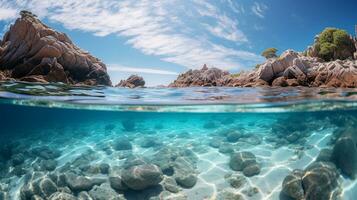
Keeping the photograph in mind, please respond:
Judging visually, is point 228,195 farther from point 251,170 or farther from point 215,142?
point 215,142

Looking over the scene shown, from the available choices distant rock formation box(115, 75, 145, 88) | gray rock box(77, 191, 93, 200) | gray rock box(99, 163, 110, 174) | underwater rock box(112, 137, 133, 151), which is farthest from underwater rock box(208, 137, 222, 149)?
distant rock formation box(115, 75, 145, 88)

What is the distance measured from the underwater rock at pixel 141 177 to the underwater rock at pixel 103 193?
539 millimetres

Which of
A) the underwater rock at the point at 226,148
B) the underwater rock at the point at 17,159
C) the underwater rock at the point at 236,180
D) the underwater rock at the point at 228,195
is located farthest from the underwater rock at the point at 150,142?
the underwater rock at the point at 17,159

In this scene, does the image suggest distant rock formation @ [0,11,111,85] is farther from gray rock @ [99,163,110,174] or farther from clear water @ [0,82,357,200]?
gray rock @ [99,163,110,174]

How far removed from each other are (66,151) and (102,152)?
2.20 meters

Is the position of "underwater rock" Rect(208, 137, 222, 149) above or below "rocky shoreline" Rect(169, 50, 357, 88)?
below

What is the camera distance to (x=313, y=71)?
763 inches

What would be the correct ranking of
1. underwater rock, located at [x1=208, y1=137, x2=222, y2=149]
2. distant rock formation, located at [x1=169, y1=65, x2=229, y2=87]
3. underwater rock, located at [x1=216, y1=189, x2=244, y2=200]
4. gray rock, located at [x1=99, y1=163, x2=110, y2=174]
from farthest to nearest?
distant rock formation, located at [x1=169, y1=65, x2=229, y2=87], underwater rock, located at [x1=208, y1=137, x2=222, y2=149], gray rock, located at [x1=99, y1=163, x2=110, y2=174], underwater rock, located at [x1=216, y1=189, x2=244, y2=200]

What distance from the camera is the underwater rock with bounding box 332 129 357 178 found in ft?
29.1

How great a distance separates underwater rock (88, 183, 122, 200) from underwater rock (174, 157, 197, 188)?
203 centimetres

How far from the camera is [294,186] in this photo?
25.5 ft

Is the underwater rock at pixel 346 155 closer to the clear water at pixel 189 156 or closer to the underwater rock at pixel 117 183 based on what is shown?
the clear water at pixel 189 156

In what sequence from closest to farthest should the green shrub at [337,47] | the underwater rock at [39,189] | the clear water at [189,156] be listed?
the clear water at [189,156]
the underwater rock at [39,189]
the green shrub at [337,47]

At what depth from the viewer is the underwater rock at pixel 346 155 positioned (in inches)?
349
